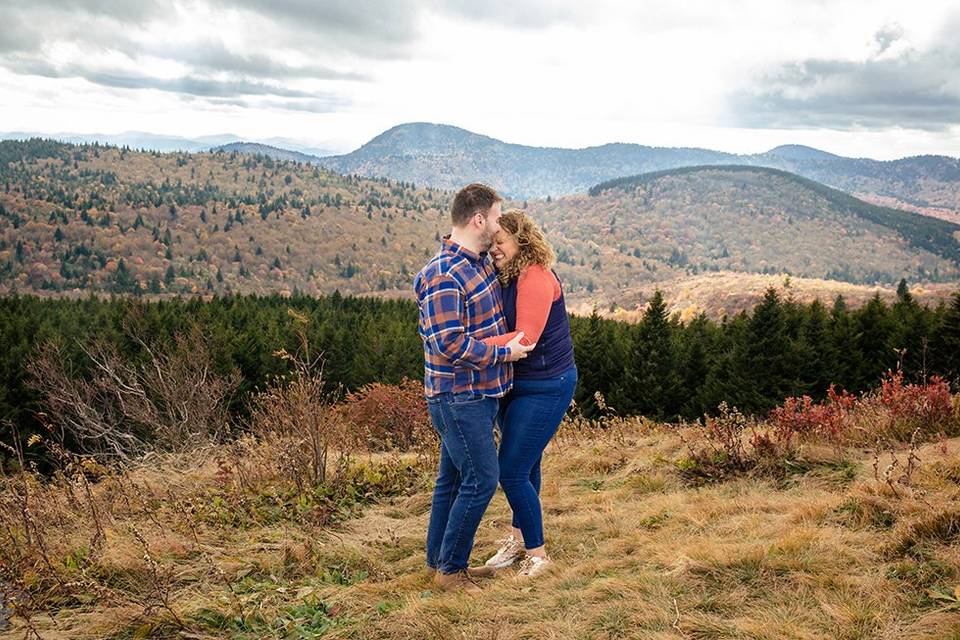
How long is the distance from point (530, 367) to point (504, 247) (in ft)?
2.45

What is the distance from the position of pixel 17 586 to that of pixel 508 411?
3.22 meters

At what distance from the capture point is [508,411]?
3898 mm

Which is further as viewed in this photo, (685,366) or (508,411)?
(685,366)

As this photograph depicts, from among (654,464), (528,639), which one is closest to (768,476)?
(654,464)

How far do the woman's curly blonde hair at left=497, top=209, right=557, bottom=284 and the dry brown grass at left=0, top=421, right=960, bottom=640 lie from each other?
187 cm

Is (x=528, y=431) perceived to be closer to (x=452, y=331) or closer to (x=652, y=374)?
(x=452, y=331)

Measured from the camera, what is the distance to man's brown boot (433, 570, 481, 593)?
12.8 ft

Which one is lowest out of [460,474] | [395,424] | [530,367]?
[395,424]

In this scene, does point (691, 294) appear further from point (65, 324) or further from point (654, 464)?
point (654, 464)

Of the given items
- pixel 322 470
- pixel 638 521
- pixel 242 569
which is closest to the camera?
pixel 242 569

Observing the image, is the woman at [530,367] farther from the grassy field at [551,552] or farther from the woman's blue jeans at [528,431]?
the grassy field at [551,552]

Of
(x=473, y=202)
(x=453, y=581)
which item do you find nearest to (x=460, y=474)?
(x=453, y=581)

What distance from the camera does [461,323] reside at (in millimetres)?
3457

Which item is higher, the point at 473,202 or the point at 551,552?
the point at 473,202
